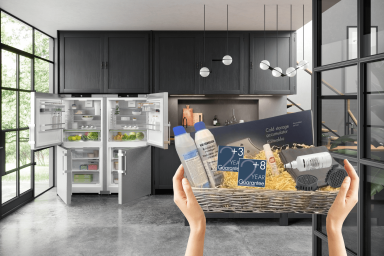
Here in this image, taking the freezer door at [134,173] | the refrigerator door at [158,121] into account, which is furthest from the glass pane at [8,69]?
the refrigerator door at [158,121]

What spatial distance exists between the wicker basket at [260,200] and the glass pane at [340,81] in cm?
86

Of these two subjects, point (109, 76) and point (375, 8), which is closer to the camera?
point (375, 8)

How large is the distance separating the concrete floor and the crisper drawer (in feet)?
3.71

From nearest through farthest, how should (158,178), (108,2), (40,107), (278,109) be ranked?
(108,2), (40,107), (158,178), (278,109)

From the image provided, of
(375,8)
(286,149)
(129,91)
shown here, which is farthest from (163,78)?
(286,149)

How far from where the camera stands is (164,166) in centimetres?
490

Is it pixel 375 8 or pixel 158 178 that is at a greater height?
pixel 375 8

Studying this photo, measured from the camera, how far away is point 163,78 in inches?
195

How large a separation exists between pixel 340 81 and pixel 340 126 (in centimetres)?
24

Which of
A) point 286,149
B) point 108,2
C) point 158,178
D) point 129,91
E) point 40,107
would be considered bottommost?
point 158,178

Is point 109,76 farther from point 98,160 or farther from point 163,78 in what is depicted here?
point 98,160

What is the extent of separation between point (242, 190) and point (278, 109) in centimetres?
462

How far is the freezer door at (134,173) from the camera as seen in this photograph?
432 centimetres

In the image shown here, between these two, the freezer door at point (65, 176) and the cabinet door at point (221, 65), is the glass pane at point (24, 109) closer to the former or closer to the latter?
the freezer door at point (65, 176)
